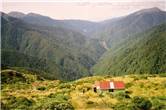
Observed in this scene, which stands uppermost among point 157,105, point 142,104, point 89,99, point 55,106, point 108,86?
point 108,86

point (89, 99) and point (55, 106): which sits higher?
point (89, 99)

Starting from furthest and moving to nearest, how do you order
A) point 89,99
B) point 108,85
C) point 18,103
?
1. point 108,85
2. point 89,99
3. point 18,103

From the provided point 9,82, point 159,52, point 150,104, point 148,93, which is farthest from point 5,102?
point 159,52

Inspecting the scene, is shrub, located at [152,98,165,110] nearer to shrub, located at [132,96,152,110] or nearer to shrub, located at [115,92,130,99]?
shrub, located at [132,96,152,110]

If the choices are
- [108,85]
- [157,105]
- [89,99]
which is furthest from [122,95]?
[157,105]

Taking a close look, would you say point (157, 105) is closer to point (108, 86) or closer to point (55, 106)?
point (55, 106)

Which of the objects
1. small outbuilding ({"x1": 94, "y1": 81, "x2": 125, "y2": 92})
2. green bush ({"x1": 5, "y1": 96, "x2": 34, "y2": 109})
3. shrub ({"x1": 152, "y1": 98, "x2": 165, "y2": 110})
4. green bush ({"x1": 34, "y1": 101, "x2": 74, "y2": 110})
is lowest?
shrub ({"x1": 152, "y1": 98, "x2": 165, "y2": 110})

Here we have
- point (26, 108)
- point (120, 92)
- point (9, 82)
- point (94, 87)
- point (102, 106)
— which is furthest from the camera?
point (9, 82)

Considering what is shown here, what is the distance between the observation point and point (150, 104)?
141 ft

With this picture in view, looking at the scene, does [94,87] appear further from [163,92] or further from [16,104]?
[16,104]

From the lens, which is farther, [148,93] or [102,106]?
[148,93]

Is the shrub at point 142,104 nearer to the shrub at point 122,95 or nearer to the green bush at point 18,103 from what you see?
the shrub at point 122,95

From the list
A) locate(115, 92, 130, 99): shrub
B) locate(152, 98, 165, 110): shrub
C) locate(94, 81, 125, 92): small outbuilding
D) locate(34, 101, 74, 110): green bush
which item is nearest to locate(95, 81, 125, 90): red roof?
locate(94, 81, 125, 92): small outbuilding

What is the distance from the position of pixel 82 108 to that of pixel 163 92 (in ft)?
56.9
